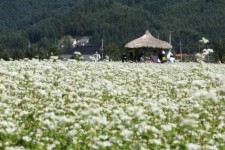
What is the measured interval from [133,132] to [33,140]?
1.21m

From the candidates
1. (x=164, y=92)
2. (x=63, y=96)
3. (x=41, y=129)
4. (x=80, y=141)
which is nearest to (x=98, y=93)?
(x=63, y=96)

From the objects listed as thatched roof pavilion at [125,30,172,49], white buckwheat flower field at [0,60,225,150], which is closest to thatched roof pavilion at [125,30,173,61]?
thatched roof pavilion at [125,30,172,49]

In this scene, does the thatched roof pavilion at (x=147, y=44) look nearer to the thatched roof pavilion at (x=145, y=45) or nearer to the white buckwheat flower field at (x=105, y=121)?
the thatched roof pavilion at (x=145, y=45)

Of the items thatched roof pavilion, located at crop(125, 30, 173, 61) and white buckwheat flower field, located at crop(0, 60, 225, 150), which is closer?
white buckwheat flower field, located at crop(0, 60, 225, 150)

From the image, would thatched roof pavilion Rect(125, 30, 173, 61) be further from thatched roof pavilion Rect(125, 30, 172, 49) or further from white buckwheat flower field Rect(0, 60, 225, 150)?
white buckwheat flower field Rect(0, 60, 225, 150)

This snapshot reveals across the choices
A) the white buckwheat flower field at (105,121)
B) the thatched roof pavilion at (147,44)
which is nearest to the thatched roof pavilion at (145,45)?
the thatched roof pavilion at (147,44)

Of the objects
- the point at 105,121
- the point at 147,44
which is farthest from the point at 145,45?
the point at 105,121

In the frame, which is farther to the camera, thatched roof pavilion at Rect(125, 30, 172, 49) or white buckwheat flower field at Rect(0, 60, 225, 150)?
thatched roof pavilion at Rect(125, 30, 172, 49)

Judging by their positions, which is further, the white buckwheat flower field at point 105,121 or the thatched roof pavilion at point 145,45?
the thatched roof pavilion at point 145,45

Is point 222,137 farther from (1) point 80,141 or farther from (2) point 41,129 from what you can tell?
(2) point 41,129

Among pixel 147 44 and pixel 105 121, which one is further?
pixel 147 44

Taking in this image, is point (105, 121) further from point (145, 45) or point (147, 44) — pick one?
point (147, 44)

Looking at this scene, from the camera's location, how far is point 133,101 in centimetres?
1067

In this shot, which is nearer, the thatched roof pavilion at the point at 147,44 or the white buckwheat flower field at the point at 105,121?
the white buckwheat flower field at the point at 105,121
